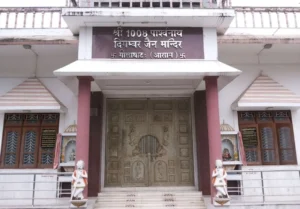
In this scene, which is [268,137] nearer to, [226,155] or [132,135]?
[226,155]

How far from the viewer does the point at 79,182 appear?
5.88m

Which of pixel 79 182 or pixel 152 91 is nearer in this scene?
pixel 79 182

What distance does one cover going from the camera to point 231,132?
800 cm

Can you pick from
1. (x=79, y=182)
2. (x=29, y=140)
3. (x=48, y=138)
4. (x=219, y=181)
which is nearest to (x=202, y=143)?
(x=219, y=181)

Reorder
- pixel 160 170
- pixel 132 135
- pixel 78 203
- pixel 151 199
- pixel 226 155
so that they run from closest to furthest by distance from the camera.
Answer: pixel 78 203 → pixel 151 199 → pixel 226 155 → pixel 160 170 → pixel 132 135

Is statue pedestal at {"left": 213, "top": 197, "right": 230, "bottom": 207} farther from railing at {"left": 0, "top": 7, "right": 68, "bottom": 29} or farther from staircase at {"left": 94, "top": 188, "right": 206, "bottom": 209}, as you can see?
railing at {"left": 0, "top": 7, "right": 68, "bottom": 29}

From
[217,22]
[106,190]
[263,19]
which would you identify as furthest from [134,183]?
[263,19]

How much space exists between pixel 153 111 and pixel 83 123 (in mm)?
2627

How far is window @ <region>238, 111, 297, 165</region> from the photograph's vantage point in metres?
8.12

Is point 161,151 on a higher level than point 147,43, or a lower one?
lower

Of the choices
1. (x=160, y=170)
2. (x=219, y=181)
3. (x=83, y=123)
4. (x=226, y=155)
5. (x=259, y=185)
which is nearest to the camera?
(x=219, y=181)

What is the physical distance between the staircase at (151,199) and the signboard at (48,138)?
6.09 ft

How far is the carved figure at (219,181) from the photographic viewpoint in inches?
235

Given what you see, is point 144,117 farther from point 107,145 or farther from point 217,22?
point 217,22
